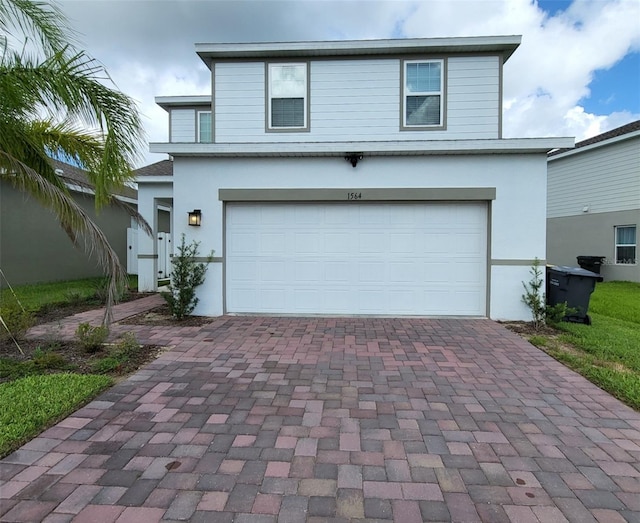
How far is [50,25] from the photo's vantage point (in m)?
4.54

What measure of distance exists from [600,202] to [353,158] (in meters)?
12.5

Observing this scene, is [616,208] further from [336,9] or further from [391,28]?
[336,9]

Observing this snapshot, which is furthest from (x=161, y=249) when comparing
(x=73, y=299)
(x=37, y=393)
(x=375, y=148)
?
(x=37, y=393)

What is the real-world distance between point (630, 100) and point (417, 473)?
15.4m

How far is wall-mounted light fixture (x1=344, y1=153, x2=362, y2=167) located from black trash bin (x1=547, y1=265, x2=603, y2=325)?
436 centimetres

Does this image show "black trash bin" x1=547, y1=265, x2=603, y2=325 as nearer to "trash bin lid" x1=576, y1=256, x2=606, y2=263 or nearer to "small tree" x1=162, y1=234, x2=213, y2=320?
"small tree" x1=162, y1=234, x2=213, y2=320

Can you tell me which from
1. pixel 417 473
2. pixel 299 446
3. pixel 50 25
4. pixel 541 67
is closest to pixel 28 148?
pixel 50 25

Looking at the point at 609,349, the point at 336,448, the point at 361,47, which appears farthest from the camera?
the point at 361,47

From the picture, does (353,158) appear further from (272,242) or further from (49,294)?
(49,294)

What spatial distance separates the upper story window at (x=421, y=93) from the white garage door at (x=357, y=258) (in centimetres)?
207

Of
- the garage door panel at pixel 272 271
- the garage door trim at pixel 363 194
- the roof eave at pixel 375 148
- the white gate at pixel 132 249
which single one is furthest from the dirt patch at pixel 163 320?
the white gate at pixel 132 249

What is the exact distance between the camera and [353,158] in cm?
711

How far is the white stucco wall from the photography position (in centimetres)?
694

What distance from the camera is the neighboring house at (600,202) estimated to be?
42.4 feet
